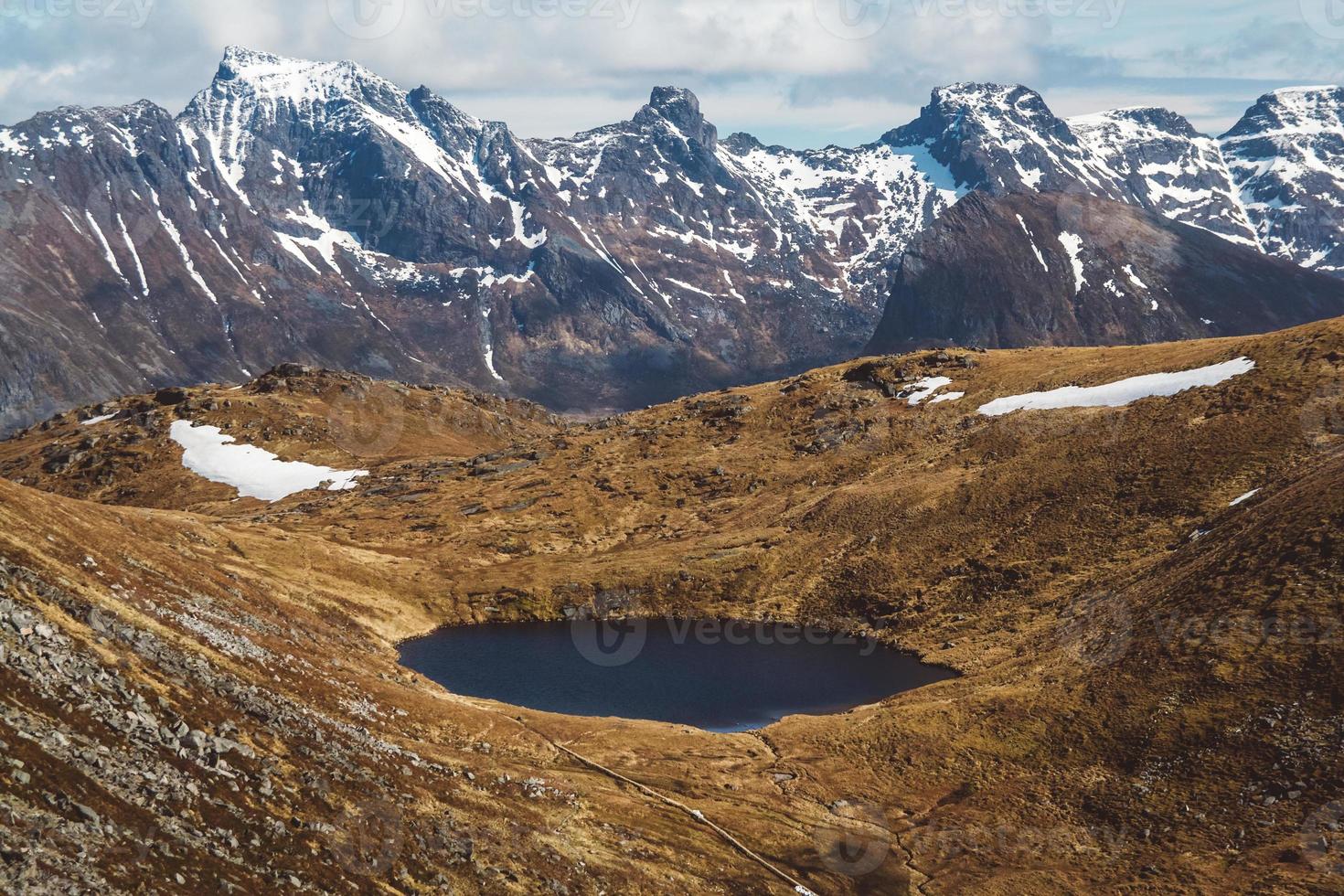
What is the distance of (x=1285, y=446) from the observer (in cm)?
10506

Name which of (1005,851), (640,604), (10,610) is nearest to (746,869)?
(1005,851)

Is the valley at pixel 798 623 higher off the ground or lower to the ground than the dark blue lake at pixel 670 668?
higher

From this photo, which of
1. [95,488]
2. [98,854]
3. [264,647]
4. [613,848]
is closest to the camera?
[98,854]

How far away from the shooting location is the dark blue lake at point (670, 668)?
3708 inches

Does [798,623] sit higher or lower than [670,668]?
higher

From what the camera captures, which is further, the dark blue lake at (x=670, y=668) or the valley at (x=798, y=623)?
the dark blue lake at (x=670, y=668)

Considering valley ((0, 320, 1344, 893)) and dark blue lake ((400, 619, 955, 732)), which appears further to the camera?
dark blue lake ((400, 619, 955, 732))

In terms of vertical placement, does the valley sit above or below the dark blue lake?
above

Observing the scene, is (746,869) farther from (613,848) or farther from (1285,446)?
(1285,446)

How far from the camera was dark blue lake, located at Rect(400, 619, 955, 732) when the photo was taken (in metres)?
94.2

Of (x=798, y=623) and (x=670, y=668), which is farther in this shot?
(x=798, y=623)

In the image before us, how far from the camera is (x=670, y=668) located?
106250mm

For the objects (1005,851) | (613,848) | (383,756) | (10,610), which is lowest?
(1005,851)

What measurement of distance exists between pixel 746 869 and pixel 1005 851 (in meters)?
15.5
